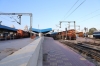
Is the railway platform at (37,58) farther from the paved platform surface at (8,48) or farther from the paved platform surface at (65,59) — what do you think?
the paved platform surface at (8,48)

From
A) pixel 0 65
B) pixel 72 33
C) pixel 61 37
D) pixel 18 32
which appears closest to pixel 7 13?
pixel 18 32

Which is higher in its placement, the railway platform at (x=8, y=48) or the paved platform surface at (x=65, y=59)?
the railway platform at (x=8, y=48)

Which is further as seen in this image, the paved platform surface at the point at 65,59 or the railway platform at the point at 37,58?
the paved platform surface at the point at 65,59

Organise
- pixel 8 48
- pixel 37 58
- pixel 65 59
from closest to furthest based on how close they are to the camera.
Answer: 1. pixel 37 58
2. pixel 65 59
3. pixel 8 48

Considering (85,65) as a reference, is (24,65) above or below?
above

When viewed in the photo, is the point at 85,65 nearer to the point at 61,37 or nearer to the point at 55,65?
the point at 55,65

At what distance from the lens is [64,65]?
27.2ft

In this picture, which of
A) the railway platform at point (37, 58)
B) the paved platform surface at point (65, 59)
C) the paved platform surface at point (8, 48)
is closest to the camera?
the railway platform at point (37, 58)

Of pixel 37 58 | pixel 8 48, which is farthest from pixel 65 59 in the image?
pixel 8 48

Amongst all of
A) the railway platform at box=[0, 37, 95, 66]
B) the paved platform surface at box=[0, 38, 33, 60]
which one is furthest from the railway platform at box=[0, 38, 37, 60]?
the railway platform at box=[0, 37, 95, 66]

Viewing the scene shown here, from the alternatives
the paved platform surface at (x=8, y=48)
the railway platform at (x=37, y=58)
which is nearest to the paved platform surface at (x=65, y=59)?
the railway platform at (x=37, y=58)

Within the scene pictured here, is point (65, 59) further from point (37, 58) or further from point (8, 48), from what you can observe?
point (8, 48)

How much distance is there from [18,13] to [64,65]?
96.8 ft

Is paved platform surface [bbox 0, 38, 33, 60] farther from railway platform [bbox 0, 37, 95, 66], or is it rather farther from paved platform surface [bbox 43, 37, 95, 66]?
paved platform surface [bbox 43, 37, 95, 66]
